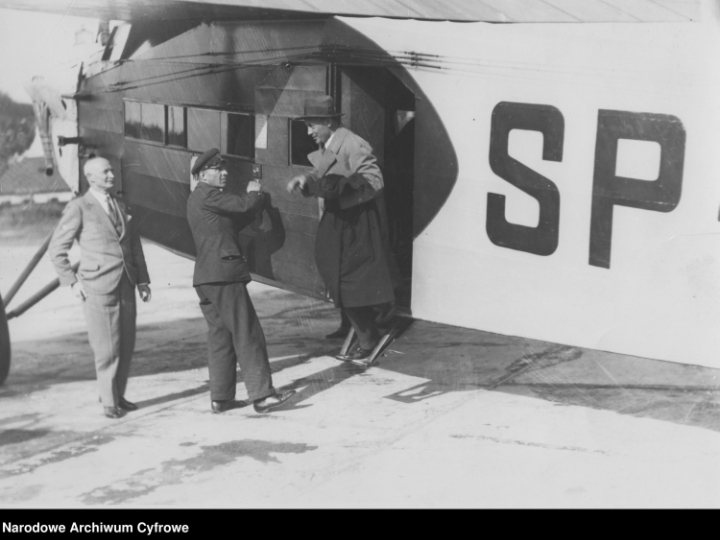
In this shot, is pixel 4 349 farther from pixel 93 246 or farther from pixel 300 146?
pixel 300 146

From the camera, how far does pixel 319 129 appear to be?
15.7 feet

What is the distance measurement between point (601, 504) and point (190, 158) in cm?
287

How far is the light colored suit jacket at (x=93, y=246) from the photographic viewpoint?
4430 millimetres

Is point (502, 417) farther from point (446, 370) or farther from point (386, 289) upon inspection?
point (386, 289)

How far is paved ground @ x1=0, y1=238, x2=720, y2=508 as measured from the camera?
3891 mm

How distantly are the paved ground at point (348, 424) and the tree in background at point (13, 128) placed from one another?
1.56ft

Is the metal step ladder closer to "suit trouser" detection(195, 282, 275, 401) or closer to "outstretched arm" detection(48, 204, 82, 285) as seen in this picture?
"suit trouser" detection(195, 282, 275, 401)

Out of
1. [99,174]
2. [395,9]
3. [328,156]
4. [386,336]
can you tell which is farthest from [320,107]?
[386,336]

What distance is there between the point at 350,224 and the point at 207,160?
928 mm

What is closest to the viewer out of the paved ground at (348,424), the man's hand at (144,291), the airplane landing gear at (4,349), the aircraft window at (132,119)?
the paved ground at (348,424)

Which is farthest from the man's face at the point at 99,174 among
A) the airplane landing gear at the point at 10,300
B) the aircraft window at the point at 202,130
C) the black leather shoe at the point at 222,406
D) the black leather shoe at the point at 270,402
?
the black leather shoe at the point at 270,402

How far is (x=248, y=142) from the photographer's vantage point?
4.95 meters

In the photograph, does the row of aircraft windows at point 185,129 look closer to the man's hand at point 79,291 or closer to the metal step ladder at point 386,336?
the man's hand at point 79,291
